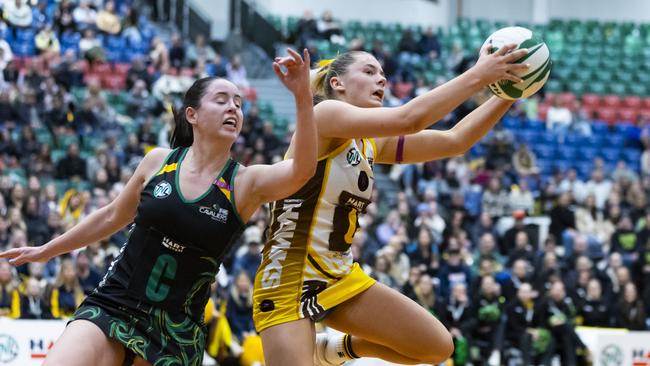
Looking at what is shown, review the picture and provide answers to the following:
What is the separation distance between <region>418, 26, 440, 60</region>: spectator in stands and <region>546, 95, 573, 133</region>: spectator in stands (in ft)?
9.09

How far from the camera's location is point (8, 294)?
11.3 meters

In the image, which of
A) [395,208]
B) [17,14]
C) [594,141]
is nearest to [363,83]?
[395,208]

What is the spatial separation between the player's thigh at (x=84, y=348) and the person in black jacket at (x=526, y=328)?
26.4 ft

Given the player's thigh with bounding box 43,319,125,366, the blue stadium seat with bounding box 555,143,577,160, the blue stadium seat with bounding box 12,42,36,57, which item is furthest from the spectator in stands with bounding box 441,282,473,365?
the blue stadium seat with bounding box 12,42,36,57

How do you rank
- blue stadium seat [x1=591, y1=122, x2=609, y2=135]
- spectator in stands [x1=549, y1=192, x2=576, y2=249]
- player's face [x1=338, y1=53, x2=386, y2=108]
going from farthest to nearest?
blue stadium seat [x1=591, y1=122, x2=609, y2=135] < spectator in stands [x1=549, y1=192, x2=576, y2=249] < player's face [x1=338, y1=53, x2=386, y2=108]

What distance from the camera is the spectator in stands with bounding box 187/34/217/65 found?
19.7 meters

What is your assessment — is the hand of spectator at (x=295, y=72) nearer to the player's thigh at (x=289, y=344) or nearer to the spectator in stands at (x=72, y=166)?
the player's thigh at (x=289, y=344)

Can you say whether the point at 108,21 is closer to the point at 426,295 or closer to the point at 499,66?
the point at 426,295

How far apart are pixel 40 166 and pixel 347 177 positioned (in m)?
10.2

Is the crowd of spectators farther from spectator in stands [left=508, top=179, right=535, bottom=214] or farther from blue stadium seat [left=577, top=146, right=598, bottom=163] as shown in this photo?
blue stadium seat [left=577, top=146, right=598, bottom=163]

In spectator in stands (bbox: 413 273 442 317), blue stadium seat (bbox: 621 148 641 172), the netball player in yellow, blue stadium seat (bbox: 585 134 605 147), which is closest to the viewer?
the netball player in yellow

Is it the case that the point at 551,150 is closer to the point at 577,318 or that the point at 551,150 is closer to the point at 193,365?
the point at 577,318

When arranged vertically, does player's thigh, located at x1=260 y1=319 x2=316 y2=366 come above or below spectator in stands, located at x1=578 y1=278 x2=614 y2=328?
above

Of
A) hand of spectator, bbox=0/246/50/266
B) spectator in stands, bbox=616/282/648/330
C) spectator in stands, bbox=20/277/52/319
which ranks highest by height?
hand of spectator, bbox=0/246/50/266
